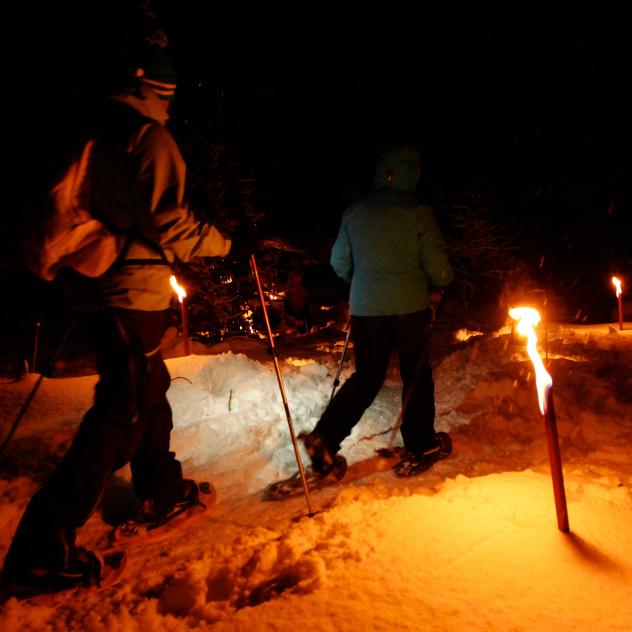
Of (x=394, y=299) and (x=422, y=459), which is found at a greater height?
(x=394, y=299)

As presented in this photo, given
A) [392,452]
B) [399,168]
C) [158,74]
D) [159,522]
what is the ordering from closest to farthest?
[158,74]
[159,522]
[399,168]
[392,452]

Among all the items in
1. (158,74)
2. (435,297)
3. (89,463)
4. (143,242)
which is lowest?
(89,463)

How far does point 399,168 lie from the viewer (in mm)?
3223

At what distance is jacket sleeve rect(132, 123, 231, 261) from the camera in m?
2.12

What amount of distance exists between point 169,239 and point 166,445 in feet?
4.06

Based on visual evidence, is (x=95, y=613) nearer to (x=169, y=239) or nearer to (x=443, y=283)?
(x=169, y=239)

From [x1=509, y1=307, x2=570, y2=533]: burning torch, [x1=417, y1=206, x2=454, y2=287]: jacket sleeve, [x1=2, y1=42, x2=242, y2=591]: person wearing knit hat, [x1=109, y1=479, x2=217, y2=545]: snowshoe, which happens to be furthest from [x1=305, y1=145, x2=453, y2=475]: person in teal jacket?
[x1=2, y1=42, x2=242, y2=591]: person wearing knit hat

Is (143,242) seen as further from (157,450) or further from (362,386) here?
(362,386)

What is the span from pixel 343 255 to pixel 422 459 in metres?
1.62

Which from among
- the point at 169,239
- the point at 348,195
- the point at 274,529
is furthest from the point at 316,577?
the point at 348,195

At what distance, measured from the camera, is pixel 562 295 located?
54.6 feet

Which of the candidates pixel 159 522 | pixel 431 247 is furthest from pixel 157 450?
pixel 431 247

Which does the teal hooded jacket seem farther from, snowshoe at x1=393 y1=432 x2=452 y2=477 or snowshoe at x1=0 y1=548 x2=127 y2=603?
snowshoe at x1=0 y1=548 x2=127 y2=603

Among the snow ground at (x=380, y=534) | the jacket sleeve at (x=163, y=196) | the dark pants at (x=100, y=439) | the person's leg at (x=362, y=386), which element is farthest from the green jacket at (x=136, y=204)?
the person's leg at (x=362, y=386)
